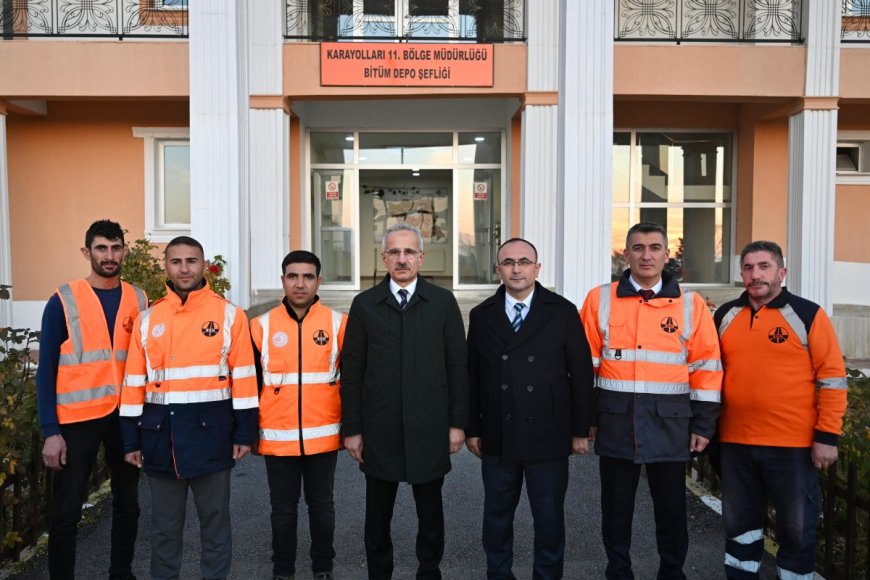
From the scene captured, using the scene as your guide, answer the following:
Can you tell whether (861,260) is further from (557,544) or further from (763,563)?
(557,544)

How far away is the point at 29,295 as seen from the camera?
39.8 ft

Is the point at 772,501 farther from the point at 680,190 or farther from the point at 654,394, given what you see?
the point at 680,190

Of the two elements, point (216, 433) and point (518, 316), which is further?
point (518, 316)

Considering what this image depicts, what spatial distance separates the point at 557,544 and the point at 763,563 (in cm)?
154

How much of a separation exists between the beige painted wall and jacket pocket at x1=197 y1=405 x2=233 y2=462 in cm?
974

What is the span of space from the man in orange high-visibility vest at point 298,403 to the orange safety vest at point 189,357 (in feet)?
0.56

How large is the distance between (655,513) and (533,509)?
2.17 feet

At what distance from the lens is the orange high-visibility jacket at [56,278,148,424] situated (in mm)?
3541

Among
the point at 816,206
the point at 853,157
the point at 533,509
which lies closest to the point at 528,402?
the point at 533,509

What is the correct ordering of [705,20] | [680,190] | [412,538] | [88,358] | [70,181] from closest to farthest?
[88,358] < [412,538] < [705,20] < [70,181] < [680,190]

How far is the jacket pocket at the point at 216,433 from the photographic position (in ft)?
11.4

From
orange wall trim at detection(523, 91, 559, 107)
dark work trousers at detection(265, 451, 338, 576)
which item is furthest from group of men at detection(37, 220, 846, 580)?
orange wall trim at detection(523, 91, 559, 107)

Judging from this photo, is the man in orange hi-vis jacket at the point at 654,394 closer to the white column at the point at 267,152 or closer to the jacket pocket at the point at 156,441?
the jacket pocket at the point at 156,441

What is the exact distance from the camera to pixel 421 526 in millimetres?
3658
